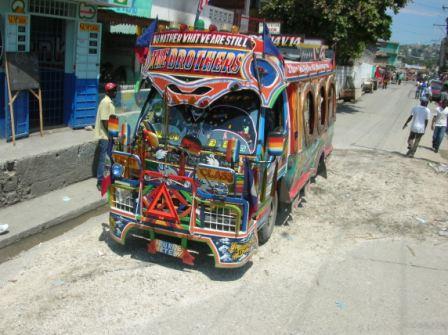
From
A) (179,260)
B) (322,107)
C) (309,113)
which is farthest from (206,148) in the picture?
(322,107)

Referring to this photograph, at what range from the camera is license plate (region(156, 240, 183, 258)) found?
561 cm

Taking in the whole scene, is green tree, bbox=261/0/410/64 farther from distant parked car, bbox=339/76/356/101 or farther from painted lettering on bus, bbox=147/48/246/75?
painted lettering on bus, bbox=147/48/246/75

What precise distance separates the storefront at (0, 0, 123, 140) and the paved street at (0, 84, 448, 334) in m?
3.92

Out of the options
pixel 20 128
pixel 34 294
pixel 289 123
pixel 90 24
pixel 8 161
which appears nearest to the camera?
pixel 34 294

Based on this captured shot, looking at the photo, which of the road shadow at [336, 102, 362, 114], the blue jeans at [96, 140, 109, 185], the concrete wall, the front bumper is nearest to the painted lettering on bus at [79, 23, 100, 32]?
the concrete wall

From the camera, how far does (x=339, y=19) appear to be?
20156mm

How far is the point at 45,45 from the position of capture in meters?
11.2

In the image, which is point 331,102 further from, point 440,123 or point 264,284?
point 264,284

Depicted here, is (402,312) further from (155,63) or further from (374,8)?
(374,8)

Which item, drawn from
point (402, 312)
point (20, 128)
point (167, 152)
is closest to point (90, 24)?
point (20, 128)

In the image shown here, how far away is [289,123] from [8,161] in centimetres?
423

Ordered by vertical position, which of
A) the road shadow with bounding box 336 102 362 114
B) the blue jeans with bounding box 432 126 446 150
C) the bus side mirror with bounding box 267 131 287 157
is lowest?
the road shadow with bounding box 336 102 362 114

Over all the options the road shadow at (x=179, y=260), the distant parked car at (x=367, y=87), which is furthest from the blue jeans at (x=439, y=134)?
the distant parked car at (x=367, y=87)

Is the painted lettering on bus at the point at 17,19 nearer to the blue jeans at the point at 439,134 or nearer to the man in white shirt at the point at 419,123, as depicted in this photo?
the man in white shirt at the point at 419,123
